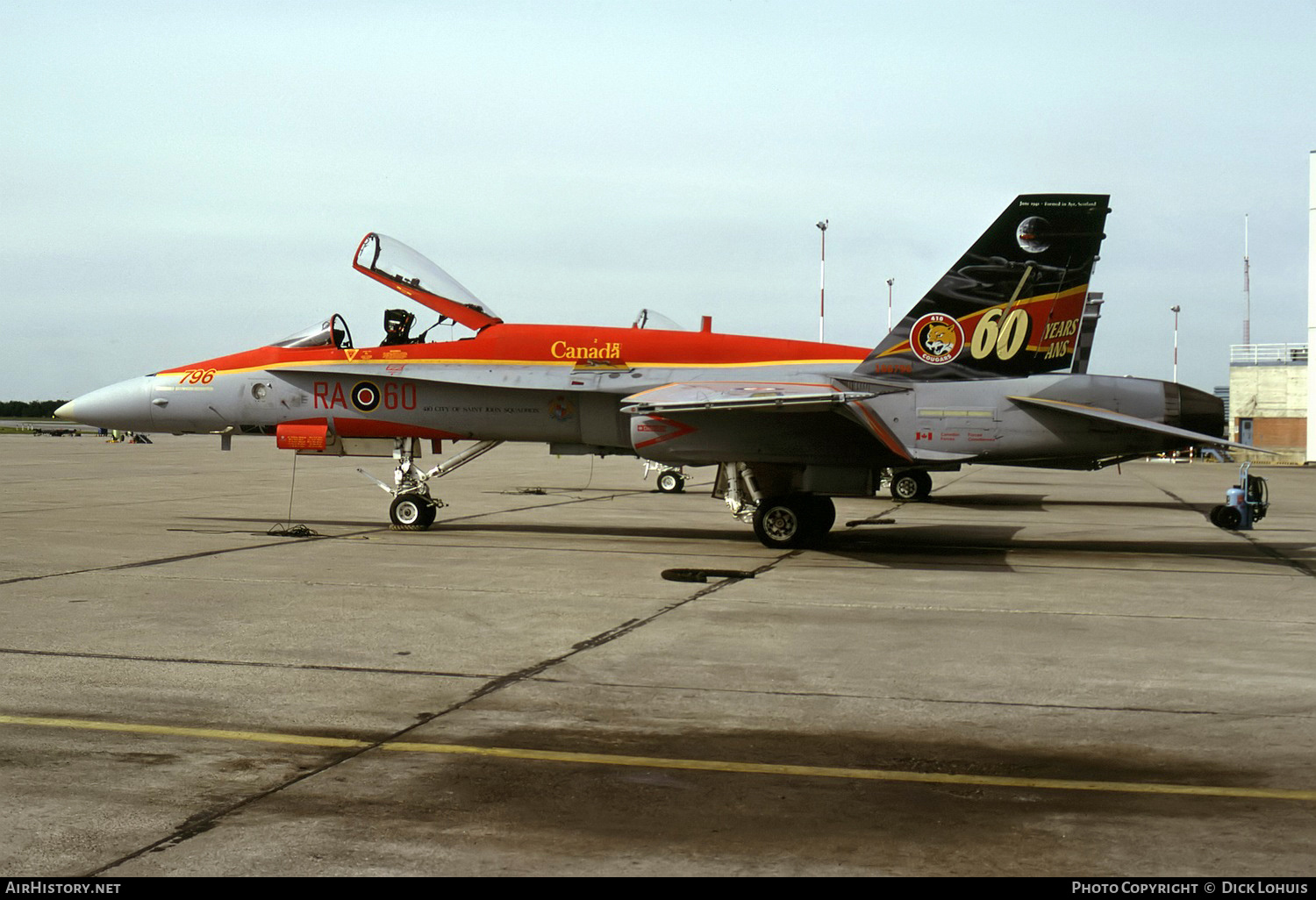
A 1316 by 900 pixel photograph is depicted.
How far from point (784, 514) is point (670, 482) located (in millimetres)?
11629

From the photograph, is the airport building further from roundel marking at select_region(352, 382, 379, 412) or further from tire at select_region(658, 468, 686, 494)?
roundel marking at select_region(352, 382, 379, 412)

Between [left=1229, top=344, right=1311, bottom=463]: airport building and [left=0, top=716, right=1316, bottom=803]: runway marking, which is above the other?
[left=1229, top=344, right=1311, bottom=463]: airport building

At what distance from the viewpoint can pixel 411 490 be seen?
16.6 metres

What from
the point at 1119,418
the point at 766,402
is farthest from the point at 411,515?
the point at 1119,418

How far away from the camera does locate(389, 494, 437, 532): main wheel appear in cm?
1645

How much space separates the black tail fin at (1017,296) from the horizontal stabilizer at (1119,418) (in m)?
0.61

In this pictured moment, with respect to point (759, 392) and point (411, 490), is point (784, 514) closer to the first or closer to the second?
point (759, 392)

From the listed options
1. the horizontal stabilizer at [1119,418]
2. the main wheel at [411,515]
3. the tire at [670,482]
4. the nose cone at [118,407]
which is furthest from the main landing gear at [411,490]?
the tire at [670,482]

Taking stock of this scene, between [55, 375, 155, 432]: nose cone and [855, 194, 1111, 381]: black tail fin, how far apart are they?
35.6ft

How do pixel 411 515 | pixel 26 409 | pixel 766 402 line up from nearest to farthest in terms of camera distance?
pixel 766 402, pixel 411 515, pixel 26 409

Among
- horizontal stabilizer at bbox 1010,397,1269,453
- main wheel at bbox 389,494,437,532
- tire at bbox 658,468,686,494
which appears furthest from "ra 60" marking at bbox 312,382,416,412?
tire at bbox 658,468,686,494

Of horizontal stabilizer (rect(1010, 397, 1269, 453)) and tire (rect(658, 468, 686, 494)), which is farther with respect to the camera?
tire (rect(658, 468, 686, 494))

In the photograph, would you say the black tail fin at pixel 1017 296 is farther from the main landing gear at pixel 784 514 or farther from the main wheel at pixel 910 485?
the main wheel at pixel 910 485

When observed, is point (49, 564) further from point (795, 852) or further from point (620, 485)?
point (620, 485)
